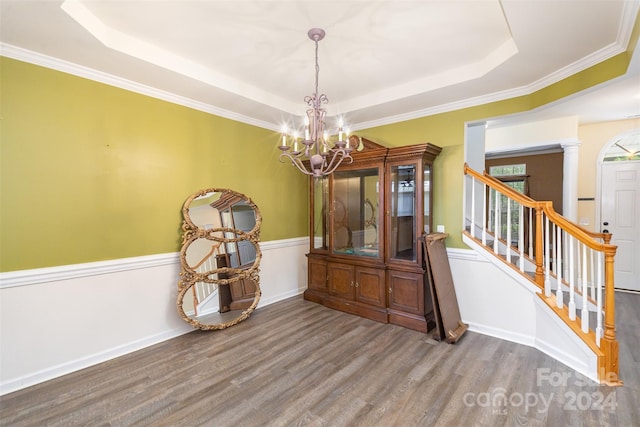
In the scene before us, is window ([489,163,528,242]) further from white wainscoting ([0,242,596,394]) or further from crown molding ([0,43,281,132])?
crown molding ([0,43,281,132])

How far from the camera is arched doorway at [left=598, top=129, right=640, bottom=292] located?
4512mm

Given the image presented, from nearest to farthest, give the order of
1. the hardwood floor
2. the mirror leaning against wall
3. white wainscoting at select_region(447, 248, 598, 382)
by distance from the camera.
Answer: the hardwood floor
white wainscoting at select_region(447, 248, 598, 382)
the mirror leaning against wall

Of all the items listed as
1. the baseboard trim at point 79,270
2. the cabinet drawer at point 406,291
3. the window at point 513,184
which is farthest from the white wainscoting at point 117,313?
the window at point 513,184

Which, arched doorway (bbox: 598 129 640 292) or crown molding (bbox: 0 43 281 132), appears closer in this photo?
crown molding (bbox: 0 43 281 132)

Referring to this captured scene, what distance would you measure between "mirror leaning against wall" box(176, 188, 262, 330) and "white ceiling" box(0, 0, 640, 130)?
48.7 inches

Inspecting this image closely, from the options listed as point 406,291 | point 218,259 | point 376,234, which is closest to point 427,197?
point 376,234

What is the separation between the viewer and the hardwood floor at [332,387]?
6.49ft

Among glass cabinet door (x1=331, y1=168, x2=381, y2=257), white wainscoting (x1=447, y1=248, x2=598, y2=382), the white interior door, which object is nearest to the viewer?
white wainscoting (x1=447, y1=248, x2=598, y2=382)

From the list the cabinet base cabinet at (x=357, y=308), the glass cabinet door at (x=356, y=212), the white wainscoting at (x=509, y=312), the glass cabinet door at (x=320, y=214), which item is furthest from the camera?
the glass cabinet door at (x=320, y=214)

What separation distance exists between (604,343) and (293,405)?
2.48 m

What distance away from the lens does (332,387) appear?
2.31 meters

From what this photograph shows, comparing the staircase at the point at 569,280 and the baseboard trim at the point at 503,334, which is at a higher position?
the staircase at the point at 569,280

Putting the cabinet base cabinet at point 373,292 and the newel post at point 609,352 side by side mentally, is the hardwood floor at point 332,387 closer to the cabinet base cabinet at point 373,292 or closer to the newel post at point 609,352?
the newel post at point 609,352

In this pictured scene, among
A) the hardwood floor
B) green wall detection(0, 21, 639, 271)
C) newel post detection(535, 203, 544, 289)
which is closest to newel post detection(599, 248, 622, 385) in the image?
the hardwood floor
